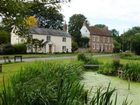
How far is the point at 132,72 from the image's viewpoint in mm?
27797

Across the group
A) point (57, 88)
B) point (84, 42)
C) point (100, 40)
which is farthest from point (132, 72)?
point (100, 40)

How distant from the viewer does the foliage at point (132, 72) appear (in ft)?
89.2

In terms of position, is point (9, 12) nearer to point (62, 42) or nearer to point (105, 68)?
point (105, 68)

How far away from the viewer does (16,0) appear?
634cm

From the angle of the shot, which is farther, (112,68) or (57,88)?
(112,68)

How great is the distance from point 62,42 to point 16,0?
273ft

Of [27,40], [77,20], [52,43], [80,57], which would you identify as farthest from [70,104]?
[77,20]

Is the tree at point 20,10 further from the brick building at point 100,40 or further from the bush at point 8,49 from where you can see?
the brick building at point 100,40

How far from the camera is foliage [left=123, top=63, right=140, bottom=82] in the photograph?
2719 centimetres

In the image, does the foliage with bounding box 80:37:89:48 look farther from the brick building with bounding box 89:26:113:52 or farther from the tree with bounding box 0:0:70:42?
the tree with bounding box 0:0:70:42

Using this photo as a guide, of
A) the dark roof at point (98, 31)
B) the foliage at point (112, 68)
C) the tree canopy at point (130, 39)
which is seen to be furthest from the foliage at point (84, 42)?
the foliage at point (112, 68)

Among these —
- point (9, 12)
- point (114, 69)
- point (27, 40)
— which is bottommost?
point (114, 69)

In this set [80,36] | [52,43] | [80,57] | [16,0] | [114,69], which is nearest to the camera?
[16,0]

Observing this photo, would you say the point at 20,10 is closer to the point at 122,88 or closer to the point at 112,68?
the point at 122,88
